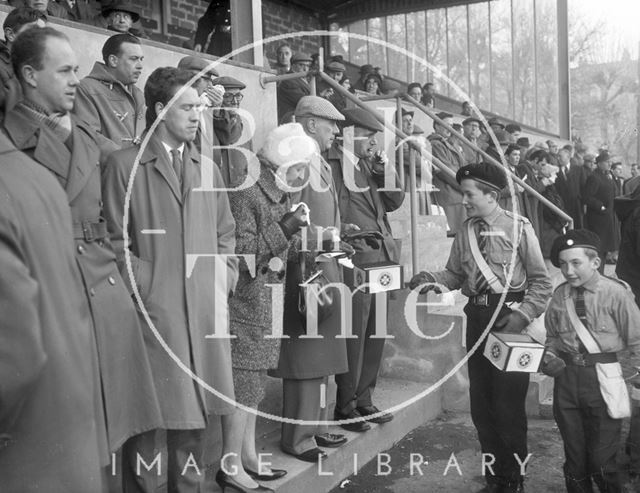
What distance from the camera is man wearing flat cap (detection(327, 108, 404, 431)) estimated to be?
436cm

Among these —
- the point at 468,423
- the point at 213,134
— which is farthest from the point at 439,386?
the point at 213,134

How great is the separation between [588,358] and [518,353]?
38cm

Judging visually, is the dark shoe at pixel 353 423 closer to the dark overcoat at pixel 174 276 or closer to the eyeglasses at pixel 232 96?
the dark overcoat at pixel 174 276

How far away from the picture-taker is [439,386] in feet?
17.7

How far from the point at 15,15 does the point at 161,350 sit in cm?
208

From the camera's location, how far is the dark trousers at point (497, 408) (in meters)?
3.79

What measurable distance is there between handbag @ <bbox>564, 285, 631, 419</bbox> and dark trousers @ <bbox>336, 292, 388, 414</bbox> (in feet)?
4.08

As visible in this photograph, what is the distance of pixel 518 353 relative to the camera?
3.45 m

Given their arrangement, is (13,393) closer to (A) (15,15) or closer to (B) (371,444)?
(A) (15,15)

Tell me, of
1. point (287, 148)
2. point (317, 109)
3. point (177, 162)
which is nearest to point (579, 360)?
point (287, 148)

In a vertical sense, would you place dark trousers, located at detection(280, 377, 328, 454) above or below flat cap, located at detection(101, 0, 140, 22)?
below

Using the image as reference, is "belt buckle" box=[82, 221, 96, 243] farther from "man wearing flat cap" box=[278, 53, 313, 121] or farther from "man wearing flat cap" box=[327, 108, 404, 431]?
"man wearing flat cap" box=[278, 53, 313, 121]

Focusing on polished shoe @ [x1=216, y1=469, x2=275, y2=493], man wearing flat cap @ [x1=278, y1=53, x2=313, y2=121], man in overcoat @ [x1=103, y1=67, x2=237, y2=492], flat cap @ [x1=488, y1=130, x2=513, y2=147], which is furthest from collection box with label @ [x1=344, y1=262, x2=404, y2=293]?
flat cap @ [x1=488, y1=130, x2=513, y2=147]

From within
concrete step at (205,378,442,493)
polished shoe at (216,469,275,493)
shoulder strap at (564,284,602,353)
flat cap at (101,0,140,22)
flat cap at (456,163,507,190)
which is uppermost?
flat cap at (101,0,140,22)
